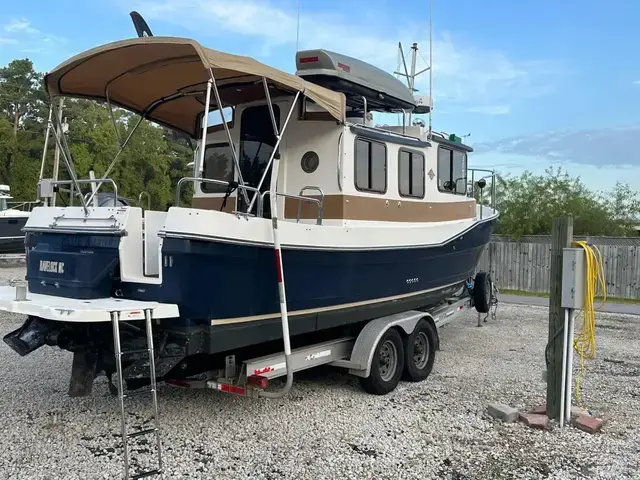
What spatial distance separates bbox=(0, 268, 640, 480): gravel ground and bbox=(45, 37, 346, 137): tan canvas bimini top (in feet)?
9.80

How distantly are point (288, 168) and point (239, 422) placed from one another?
2864 millimetres

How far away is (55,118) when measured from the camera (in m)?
5.37

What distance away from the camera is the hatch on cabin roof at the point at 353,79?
684 cm

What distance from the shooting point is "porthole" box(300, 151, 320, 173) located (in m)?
6.49

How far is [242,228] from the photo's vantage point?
470 centimetres

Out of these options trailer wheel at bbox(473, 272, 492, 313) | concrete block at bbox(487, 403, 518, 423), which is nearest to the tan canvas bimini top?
concrete block at bbox(487, 403, 518, 423)

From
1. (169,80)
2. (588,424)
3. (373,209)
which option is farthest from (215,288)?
(588,424)

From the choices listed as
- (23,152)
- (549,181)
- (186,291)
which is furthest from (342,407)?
(23,152)

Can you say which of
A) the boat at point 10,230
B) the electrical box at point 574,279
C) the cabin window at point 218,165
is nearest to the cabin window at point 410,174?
the cabin window at point 218,165

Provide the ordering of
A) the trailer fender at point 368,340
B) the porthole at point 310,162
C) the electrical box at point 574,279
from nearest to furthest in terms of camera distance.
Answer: the electrical box at point 574,279
the trailer fender at point 368,340
the porthole at point 310,162

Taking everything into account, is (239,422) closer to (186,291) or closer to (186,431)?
(186,431)

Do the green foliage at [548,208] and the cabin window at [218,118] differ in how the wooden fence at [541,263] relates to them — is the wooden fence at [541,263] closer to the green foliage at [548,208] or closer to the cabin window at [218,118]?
the green foliage at [548,208]

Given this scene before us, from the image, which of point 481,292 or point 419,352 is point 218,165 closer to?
point 419,352

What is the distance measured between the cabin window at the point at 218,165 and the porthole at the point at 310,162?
36.4 inches
